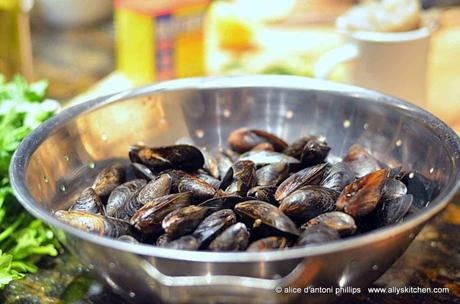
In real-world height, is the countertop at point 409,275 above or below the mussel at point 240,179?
below

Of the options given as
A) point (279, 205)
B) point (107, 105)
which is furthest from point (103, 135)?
point (279, 205)

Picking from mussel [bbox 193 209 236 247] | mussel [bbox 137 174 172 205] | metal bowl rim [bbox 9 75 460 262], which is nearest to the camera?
metal bowl rim [bbox 9 75 460 262]

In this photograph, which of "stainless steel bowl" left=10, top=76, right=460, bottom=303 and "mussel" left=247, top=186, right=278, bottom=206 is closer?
"stainless steel bowl" left=10, top=76, right=460, bottom=303

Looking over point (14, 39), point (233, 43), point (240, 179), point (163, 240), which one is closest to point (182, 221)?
point (163, 240)

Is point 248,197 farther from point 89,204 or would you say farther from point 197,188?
point 89,204

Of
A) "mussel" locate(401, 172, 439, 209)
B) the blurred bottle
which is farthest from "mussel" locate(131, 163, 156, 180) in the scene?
the blurred bottle

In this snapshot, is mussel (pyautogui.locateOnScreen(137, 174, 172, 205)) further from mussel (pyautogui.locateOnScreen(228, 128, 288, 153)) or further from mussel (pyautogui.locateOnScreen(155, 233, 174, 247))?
mussel (pyautogui.locateOnScreen(228, 128, 288, 153))

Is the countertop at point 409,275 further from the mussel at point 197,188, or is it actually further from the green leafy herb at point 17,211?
the mussel at point 197,188

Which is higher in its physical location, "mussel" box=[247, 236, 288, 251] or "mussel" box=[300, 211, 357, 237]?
"mussel" box=[300, 211, 357, 237]

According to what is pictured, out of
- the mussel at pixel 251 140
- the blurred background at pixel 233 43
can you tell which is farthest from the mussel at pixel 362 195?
the blurred background at pixel 233 43
